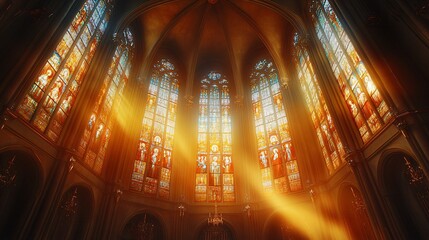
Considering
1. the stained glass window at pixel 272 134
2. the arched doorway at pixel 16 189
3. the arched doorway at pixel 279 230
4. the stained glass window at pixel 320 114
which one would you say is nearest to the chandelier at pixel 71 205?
the arched doorway at pixel 16 189

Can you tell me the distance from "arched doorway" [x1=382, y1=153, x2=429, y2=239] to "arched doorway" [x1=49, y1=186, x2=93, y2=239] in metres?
13.4

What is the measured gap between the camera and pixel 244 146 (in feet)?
61.8

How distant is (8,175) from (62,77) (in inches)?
178

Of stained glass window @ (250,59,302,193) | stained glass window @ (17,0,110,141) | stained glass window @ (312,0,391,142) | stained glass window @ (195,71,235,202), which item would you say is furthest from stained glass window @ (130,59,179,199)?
stained glass window @ (312,0,391,142)

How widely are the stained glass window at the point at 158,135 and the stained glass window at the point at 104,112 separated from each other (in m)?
2.52

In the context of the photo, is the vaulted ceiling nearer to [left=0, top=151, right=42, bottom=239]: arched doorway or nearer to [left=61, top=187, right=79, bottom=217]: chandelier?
[left=61, top=187, right=79, bottom=217]: chandelier

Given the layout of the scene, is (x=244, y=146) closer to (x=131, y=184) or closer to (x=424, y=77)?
(x=131, y=184)

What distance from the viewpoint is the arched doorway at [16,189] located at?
8922 millimetres

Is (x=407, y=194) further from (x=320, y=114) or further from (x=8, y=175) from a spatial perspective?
(x=8, y=175)

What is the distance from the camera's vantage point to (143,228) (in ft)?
49.3

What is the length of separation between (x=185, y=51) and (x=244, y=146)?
1015 centimetres

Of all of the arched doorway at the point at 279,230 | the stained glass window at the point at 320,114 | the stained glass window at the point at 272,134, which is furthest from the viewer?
the stained glass window at the point at 272,134

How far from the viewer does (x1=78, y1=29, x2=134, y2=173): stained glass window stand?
13.5m

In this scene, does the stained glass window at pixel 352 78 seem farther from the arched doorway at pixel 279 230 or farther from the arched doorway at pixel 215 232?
the arched doorway at pixel 215 232
